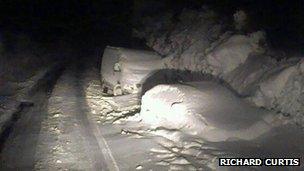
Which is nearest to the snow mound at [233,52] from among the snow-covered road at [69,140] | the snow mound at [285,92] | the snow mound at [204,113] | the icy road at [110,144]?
the snow mound at [204,113]

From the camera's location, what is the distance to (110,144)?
1084cm

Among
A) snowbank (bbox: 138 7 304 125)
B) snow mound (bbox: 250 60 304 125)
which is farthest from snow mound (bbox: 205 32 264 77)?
snow mound (bbox: 250 60 304 125)

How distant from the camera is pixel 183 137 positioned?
10812mm

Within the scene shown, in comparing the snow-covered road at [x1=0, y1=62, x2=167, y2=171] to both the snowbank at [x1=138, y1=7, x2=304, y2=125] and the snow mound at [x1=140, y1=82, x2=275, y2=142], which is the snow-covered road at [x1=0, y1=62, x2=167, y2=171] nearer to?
the snow mound at [x1=140, y1=82, x2=275, y2=142]

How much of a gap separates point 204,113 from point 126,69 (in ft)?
18.7

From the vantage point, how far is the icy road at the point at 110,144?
31.7ft

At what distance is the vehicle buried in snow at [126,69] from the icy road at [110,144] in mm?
2315

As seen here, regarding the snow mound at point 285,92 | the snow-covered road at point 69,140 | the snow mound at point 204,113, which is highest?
the snow mound at point 285,92

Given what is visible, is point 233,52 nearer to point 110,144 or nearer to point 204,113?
point 204,113

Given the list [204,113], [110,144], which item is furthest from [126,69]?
[110,144]

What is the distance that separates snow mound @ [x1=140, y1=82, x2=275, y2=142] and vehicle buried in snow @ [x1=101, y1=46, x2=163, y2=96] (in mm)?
3500

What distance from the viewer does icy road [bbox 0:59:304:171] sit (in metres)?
9.66

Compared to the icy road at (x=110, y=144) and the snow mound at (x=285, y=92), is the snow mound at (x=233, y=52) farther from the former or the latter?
the icy road at (x=110, y=144)

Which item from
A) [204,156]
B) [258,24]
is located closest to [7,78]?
[204,156]
